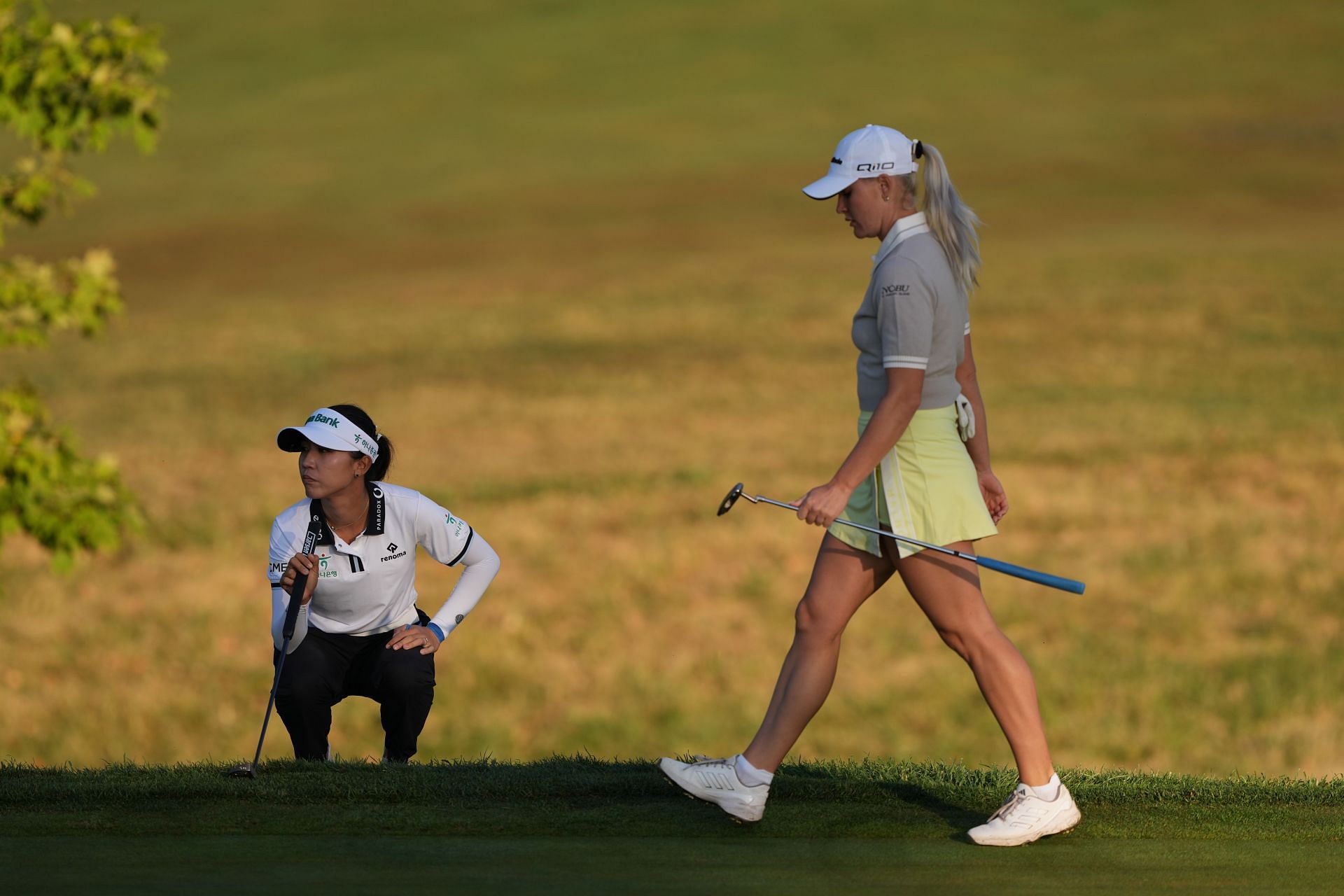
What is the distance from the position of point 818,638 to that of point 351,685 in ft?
7.04

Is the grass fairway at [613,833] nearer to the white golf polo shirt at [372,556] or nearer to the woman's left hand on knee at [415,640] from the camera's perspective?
the woman's left hand on knee at [415,640]

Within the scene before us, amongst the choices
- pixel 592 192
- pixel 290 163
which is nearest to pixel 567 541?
pixel 592 192

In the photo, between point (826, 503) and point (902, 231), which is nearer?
point (826, 503)

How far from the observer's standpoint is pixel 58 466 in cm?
862

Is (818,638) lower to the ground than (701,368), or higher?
higher

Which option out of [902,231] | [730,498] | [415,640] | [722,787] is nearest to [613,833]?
[722,787]

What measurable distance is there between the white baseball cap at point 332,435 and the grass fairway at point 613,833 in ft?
3.66

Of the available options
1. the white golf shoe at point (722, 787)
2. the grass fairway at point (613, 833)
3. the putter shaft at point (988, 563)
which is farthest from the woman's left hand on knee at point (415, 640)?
the putter shaft at point (988, 563)

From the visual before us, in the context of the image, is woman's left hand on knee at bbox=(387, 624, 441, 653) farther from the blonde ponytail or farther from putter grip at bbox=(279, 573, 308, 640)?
the blonde ponytail

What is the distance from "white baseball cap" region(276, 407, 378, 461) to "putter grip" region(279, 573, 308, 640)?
0.46 m

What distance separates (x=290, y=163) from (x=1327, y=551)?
50.0 m

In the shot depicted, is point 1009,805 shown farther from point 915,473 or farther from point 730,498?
point 730,498

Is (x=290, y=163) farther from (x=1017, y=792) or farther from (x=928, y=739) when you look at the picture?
(x=1017, y=792)

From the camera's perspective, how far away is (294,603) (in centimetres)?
644
